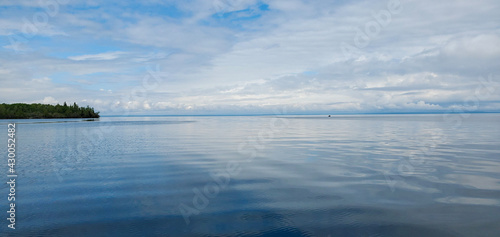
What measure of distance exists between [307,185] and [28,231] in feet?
37.2

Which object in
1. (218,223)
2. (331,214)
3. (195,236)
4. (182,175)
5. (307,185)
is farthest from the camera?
(182,175)

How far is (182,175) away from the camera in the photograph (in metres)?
17.8

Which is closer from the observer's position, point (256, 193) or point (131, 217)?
point (131, 217)

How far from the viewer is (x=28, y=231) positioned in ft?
31.1

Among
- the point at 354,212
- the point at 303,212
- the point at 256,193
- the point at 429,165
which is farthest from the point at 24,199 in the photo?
the point at 429,165

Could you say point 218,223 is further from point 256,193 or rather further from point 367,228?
point 367,228

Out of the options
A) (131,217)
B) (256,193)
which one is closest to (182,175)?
(256,193)

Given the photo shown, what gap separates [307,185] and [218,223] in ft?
20.7

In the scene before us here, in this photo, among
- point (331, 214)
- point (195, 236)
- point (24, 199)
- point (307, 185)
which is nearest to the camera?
point (195, 236)

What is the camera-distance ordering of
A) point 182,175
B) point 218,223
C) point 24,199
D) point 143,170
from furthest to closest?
point 143,170, point 182,175, point 24,199, point 218,223

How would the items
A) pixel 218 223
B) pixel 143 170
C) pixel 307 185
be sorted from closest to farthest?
pixel 218 223 → pixel 307 185 → pixel 143 170

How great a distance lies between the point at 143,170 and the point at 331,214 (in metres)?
13.2

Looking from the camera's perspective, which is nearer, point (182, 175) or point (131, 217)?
point (131, 217)

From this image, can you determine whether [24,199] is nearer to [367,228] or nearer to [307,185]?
[307,185]
